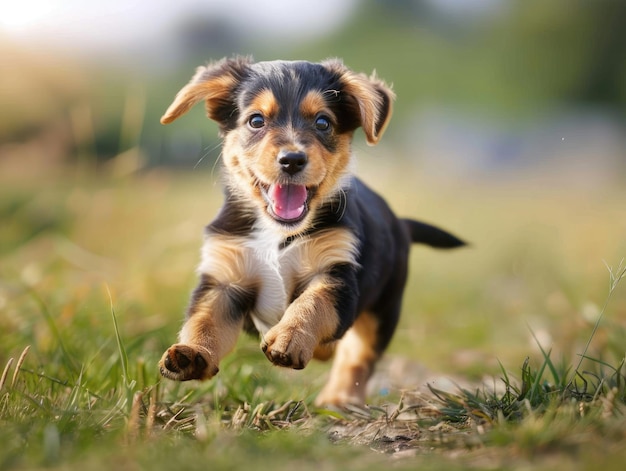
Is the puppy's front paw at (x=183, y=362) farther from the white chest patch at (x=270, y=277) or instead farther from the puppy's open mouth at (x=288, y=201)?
the puppy's open mouth at (x=288, y=201)

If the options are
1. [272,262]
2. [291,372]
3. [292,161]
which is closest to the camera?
[292,161]

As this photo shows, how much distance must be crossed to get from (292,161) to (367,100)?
2.13ft

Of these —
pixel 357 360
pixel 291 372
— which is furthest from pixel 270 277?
pixel 291 372

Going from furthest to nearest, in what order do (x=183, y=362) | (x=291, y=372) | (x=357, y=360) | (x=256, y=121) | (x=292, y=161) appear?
(x=291, y=372)
(x=357, y=360)
(x=256, y=121)
(x=292, y=161)
(x=183, y=362)

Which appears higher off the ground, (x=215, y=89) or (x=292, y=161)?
(x=215, y=89)

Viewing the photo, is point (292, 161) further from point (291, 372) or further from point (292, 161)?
point (291, 372)

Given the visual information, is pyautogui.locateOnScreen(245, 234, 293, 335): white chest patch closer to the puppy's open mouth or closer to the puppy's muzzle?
the puppy's open mouth

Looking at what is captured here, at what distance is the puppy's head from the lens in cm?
366

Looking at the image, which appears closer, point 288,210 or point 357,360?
point 288,210

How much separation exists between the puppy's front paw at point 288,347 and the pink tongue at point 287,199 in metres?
0.68

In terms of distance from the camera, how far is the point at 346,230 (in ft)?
12.3

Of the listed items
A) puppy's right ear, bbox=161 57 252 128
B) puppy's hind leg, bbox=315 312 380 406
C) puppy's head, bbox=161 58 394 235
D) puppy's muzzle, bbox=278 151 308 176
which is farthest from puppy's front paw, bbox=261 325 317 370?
puppy's hind leg, bbox=315 312 380 406

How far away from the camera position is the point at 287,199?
147 inches

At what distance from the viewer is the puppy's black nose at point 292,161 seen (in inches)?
140
